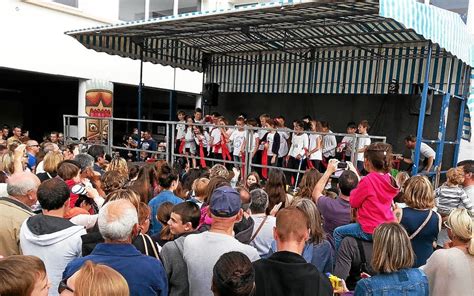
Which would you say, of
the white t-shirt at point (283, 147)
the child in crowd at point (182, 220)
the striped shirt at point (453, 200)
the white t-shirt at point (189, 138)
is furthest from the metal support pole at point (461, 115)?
the child in crowd at point (182, 220)

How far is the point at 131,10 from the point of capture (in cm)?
1491

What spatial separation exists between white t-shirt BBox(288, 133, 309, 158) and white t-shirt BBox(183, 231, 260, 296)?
635 centimetres

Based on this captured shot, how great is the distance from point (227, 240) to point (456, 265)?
1560mm

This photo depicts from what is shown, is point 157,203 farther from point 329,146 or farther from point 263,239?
point 329,146

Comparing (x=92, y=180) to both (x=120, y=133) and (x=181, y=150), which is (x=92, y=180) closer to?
(x=181, y=150)

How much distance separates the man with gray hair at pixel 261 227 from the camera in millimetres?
3305

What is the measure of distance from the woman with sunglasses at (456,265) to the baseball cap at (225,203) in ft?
4.73

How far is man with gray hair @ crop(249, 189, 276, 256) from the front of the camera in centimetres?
330

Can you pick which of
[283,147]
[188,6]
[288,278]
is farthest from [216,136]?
[188,6]

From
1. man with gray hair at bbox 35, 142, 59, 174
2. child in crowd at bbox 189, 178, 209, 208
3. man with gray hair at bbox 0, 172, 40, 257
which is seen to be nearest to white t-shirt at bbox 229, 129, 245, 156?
man with gray hair at bbox 35, 142, 59, 174

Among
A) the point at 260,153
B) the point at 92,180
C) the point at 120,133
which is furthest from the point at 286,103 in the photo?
the point at 92,180

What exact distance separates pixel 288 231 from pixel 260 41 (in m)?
9.43

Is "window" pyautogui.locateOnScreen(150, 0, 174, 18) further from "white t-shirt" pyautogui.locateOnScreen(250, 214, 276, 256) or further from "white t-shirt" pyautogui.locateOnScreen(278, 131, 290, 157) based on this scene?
"white t-shirt" pyautogui.locateOnScreen(250, 214, 276, 256)

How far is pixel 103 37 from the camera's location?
1074 centimetres
